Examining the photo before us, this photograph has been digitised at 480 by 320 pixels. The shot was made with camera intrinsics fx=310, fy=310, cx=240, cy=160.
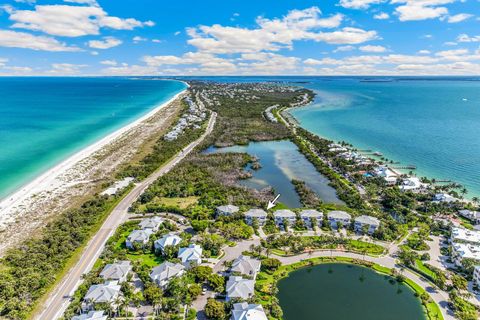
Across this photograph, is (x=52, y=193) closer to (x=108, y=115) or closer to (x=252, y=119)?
(x=252, y=119)

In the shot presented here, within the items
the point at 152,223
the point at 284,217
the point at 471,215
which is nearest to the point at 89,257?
the point at 152,223

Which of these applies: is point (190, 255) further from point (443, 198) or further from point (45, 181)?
point (443, 198)

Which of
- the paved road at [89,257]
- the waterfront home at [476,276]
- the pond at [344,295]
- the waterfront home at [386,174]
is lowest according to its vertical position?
the pond at [344,295]

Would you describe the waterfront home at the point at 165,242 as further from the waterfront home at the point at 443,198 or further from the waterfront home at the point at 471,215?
the waterfront home at the point at 471,215

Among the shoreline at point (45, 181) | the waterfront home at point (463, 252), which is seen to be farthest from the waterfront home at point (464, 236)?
the shoreline at point (45, 181)

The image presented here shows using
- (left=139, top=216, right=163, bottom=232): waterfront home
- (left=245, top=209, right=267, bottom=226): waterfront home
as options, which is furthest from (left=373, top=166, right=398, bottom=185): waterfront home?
(left=139, top=216, right=163, bottom=232): waterfront home

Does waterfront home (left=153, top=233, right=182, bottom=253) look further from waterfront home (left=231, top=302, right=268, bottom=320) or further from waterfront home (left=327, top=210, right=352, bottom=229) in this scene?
waterfront home (left=327, top=210, right=352, bottom=229)
